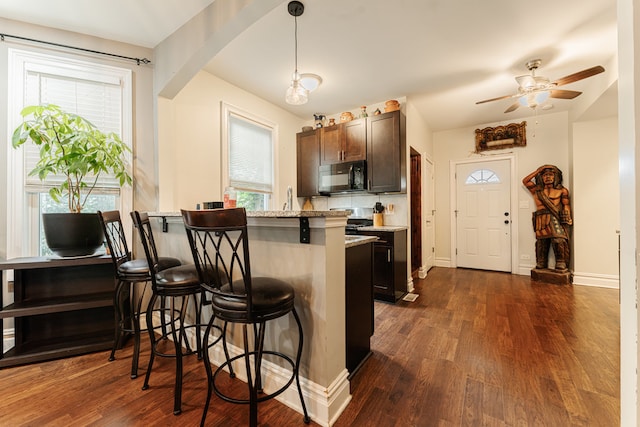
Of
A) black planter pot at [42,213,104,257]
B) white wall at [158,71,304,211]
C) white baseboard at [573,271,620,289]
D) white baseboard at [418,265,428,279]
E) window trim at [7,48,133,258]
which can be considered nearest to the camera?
black planter pot at [42,213,104,257]

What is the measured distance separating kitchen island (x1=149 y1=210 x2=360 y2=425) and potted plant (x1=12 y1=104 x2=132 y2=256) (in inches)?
57.7

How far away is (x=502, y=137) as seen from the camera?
4656 mm

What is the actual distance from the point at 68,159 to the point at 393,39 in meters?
2.88

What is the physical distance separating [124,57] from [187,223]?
2.25 metres

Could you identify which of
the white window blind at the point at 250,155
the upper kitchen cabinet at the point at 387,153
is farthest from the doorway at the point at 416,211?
the white window blind at the point at 250,155

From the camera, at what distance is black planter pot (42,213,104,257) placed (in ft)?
6.47

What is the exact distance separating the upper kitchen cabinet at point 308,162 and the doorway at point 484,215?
2.85 m

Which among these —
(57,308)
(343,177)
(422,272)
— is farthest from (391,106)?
(57,308)

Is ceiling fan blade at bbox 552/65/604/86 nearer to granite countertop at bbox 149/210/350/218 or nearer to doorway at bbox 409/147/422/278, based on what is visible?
doorway at bbox 409/147/422/278

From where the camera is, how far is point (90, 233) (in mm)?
2096

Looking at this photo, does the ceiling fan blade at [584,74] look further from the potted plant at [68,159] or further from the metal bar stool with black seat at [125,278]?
the potted plant at [68,159]

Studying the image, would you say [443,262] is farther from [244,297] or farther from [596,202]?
[244,297]

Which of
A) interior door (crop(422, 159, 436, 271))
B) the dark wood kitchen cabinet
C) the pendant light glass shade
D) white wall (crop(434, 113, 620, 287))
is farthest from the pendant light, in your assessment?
white wall (crop(434, 113, 620, 287))

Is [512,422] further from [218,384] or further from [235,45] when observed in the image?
[235,45]
